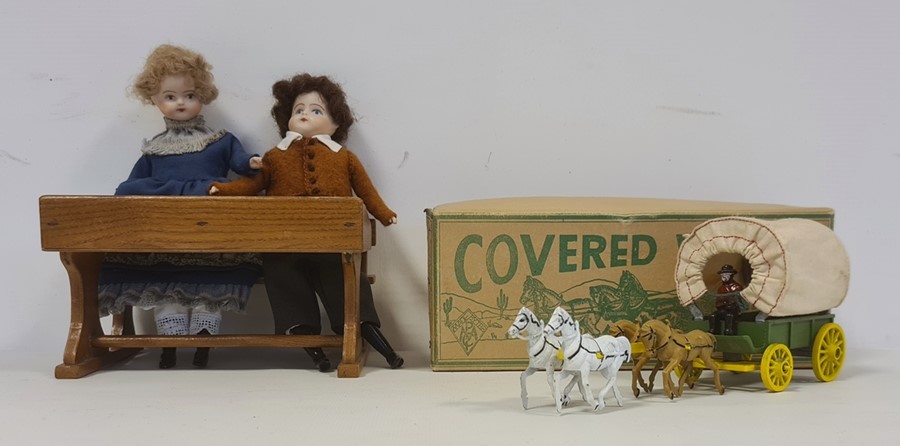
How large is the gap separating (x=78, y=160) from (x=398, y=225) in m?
1.15

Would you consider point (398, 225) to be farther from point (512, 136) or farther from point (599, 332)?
point (599, 332)

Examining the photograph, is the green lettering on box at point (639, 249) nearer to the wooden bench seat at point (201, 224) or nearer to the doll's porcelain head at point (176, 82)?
the wooden bench seat at point (201, 224)

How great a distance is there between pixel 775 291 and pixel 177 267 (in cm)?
183

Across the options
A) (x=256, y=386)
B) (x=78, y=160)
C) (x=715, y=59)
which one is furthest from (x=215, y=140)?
(x=715, y=59)

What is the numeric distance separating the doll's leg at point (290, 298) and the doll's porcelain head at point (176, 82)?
1.95ft

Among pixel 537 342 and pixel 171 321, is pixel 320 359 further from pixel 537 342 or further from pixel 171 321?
pixel 537 342

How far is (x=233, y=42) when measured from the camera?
3143 millimetres

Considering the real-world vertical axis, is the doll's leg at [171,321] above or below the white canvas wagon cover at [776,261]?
below

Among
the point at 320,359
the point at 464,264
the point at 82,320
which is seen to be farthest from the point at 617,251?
the point at 82,320

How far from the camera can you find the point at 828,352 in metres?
2.59

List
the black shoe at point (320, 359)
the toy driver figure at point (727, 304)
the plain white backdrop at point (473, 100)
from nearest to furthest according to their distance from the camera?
the toy driver figure at point (727, 304), the black shoe at point (320, 359), the plain white backdrop at point (473, 100)

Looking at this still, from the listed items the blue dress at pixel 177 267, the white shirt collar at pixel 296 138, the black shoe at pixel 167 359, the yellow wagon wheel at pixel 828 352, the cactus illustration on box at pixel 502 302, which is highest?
the white shirt collar at pixel 296 138

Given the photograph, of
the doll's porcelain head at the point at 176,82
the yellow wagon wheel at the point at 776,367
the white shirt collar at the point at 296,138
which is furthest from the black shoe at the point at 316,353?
the yellow wagon wheel at the point at 776,367

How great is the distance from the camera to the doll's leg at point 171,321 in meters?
2.88
